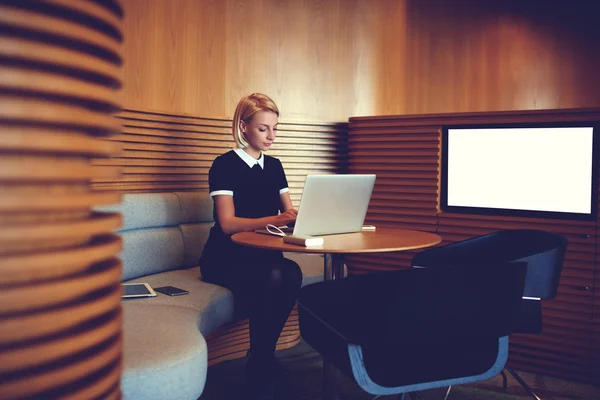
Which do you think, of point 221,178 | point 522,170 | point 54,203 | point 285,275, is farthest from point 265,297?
point 54,203

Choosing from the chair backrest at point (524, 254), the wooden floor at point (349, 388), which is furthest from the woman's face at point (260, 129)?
the wooden floor at point (349, 388)

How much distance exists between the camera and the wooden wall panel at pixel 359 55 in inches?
163

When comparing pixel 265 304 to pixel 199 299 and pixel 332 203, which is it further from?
pixel 332 203

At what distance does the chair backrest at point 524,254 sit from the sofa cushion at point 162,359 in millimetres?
1353

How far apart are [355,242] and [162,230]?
1461 mm

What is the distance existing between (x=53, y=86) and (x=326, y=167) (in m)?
4.15

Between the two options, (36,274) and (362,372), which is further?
(362,372)

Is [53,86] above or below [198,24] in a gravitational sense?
below

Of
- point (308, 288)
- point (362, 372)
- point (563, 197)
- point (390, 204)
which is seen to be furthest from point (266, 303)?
point (563, 197)

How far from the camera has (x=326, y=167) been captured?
486 cm

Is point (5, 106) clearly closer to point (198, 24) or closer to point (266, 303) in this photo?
point (266, 303)

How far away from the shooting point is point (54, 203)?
74cm

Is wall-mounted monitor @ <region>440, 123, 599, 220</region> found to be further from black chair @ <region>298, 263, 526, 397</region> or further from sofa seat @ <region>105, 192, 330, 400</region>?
black chair @ <region>298, 263, 526, 397</region>

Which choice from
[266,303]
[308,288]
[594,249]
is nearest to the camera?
[308,288]
